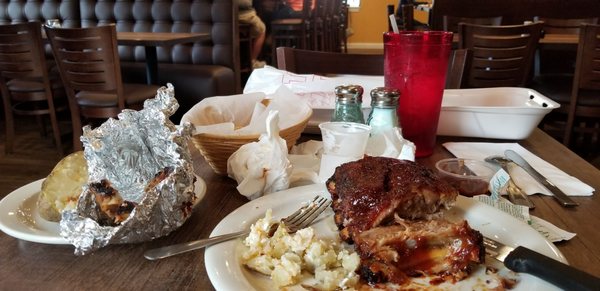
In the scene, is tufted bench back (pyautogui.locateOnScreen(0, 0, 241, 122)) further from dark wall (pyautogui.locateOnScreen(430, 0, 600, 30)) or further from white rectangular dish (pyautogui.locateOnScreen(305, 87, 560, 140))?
white rectangular dish (pyautogui.locateOnScreen(305, 87, 560, 140))

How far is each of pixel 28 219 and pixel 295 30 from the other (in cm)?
473

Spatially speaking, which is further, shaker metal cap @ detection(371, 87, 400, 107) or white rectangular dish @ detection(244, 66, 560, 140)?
white rectangular dish @ detection(244, 66, 560, 140)

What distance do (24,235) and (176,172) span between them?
0.23 m

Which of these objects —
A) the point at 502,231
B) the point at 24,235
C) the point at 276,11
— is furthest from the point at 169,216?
the point at 276,11

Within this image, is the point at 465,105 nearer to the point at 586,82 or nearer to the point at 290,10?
the point at 586,82

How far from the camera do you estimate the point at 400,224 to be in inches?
25.2

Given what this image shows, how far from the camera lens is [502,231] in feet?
2.21

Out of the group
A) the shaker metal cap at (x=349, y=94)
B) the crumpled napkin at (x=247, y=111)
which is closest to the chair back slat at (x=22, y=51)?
the crumpled napkin at (x=247, y=111)

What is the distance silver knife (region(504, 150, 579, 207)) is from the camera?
81 centimetres

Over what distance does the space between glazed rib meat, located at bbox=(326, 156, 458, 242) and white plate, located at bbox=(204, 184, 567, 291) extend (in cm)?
6

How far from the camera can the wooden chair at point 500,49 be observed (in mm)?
2406

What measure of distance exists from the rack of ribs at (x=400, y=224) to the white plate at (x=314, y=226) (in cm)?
7

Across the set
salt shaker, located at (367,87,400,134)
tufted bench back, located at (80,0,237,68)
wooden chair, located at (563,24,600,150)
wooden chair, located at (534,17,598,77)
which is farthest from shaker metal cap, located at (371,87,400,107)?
tufted bench back, located at (80,0,237,68)

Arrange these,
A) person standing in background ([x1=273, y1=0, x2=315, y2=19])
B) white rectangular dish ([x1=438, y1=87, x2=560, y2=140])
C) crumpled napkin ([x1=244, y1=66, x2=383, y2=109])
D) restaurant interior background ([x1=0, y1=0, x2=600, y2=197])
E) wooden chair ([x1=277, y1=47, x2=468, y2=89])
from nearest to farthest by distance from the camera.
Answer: white rectangular dish ([x1=438, y1=87, x2=560, y2=140])
crumpled napkin ([x1=244, y1=66, x2=383, y2=109])
wooden chair ([x1=277, y1=47, x2=468, y2=89])
restaurant interior background ([x1=0, y1=0, x2=600, y2=197])
person standing in background ([x1=273, y1=0, x2=315, y2=19])
